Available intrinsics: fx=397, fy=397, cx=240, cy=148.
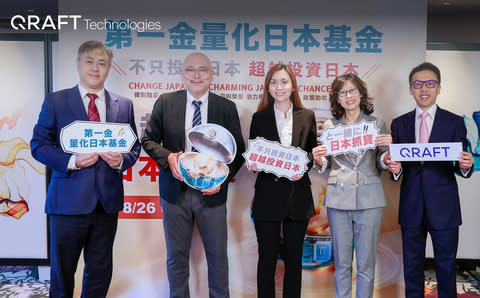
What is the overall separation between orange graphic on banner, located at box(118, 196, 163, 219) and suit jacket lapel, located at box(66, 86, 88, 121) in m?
0.85

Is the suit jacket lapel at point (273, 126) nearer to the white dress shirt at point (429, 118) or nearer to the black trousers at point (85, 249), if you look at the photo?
the white dress shirt at point (429, 118)

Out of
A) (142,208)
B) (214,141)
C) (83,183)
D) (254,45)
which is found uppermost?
(254,45)

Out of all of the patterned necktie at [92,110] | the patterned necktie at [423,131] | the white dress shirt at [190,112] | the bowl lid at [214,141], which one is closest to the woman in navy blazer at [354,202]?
the patterned necktie at [423,131]

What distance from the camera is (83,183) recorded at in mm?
2564

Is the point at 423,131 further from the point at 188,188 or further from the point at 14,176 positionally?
the point at 14,176

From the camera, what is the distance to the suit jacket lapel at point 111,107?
8.83ft

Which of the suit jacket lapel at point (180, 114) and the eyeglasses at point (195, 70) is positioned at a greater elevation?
the eyeglasses at point (195, 70)

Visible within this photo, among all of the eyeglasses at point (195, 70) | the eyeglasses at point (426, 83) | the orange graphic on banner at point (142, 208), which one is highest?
the eyeglasses at point (195, 70)

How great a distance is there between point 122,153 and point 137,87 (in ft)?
2.40

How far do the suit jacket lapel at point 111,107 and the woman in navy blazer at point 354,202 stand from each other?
139cm

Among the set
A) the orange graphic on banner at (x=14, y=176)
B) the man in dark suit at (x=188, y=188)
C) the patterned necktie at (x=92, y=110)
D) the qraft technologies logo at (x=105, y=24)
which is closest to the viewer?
the patterned necktie at (x=92, y=110)

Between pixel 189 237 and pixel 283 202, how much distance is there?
2.38 feet

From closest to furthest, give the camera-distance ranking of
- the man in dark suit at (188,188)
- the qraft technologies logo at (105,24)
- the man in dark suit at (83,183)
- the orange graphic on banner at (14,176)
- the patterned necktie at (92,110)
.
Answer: the man in dark suit at (83,183), the patterned necktie at (92,110), the man in dark suit at (188,188), the qraft technologies logo at (105,24), the orange graphic on banner at (14,176)

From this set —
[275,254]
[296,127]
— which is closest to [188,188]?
[275,254]
